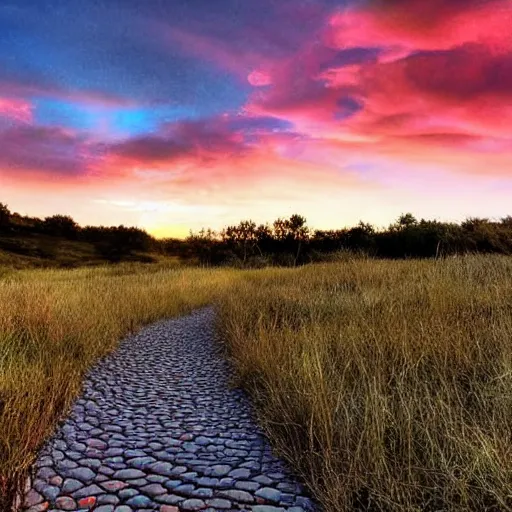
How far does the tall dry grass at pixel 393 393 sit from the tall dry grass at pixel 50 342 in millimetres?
1716

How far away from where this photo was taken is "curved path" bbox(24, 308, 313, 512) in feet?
9.18

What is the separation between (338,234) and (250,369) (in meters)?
23.2

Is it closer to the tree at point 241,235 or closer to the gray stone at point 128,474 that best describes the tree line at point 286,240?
the tree at point 241,235

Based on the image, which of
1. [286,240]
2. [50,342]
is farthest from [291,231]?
[50,342]

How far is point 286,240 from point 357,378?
80.8ft

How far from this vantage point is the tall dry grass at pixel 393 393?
2455mm

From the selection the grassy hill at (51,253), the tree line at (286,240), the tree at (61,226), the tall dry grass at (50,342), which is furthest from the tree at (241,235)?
the tall dry grass at (50,342)

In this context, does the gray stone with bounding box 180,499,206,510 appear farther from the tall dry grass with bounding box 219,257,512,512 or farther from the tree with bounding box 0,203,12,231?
the tree with bounding box 0,203,12,231

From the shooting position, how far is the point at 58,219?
3347 cm

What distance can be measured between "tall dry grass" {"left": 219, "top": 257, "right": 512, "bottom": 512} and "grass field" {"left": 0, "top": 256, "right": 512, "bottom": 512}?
2cm

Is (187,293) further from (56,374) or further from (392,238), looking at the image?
(392,238)

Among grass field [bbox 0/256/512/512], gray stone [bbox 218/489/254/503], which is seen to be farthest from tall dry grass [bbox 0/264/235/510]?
gray stone [bbox 218/489/254/503]

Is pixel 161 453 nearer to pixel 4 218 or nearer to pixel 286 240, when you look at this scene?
pixel 286 240

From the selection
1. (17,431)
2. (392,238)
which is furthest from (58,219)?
(17,431)
